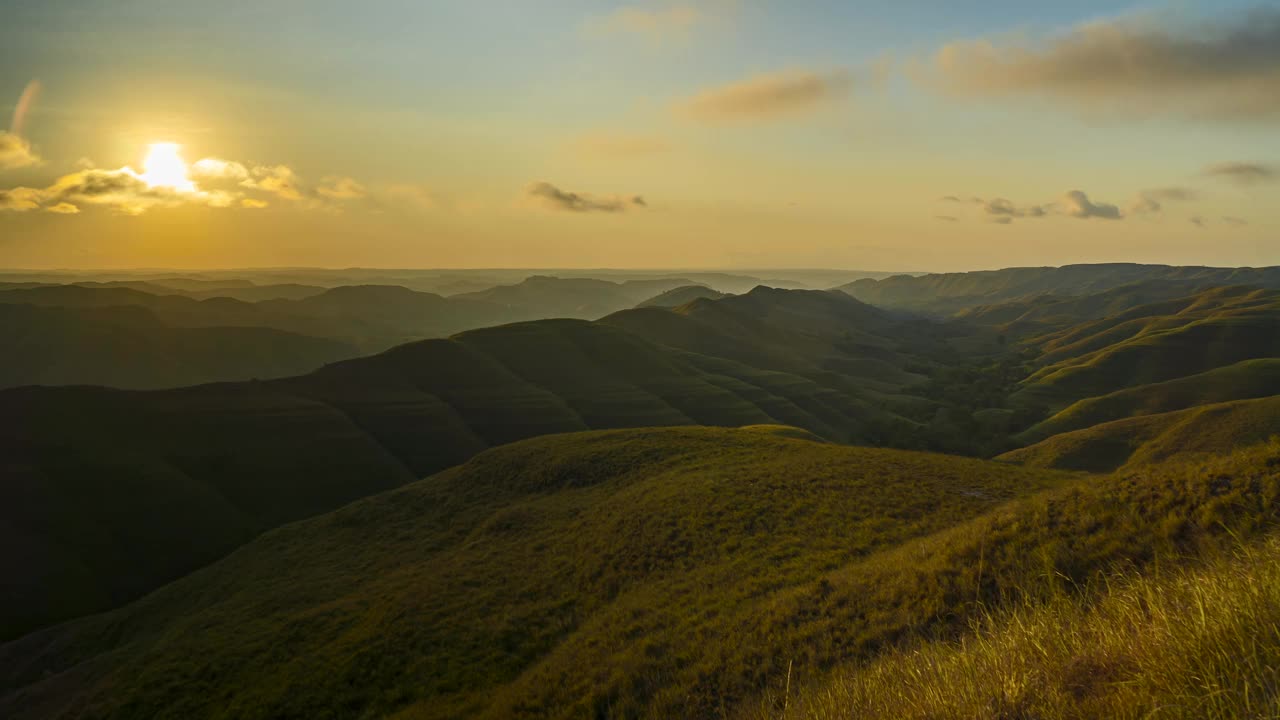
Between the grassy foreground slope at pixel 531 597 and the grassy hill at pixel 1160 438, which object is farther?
the grassy hill at pixel 1160 438

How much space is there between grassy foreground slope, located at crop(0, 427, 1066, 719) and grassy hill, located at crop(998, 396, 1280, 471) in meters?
57.2

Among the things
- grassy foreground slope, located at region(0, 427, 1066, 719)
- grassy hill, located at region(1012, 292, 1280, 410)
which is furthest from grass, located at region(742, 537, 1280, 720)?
grassy hill, located at region(1012, 292, 1280, 410)

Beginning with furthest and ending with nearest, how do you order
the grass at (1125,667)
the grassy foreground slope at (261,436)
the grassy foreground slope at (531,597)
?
the grassy foreground slope at (261,436) < the grassy foreground slope at (531,597) < the grass at (1125,667)

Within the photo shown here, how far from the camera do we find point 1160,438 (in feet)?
260

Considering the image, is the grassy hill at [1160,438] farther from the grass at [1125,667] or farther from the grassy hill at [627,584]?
the grass at [1125,667]

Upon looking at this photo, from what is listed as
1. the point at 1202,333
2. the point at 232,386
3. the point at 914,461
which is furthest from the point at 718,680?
the point at 1202,333

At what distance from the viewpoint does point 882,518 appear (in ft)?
88.2

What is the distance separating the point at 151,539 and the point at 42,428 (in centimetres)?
3261

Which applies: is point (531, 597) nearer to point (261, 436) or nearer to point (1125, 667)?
point (1125, 667)

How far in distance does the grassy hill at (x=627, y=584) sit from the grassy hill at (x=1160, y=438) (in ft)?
185

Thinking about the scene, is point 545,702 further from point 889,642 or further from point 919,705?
point 919,705

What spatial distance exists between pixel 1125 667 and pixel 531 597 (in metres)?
22.9

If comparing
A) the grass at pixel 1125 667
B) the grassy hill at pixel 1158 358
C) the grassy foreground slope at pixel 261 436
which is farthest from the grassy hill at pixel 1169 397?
the grass at pixel 1125 667

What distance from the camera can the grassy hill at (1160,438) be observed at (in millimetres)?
71375
